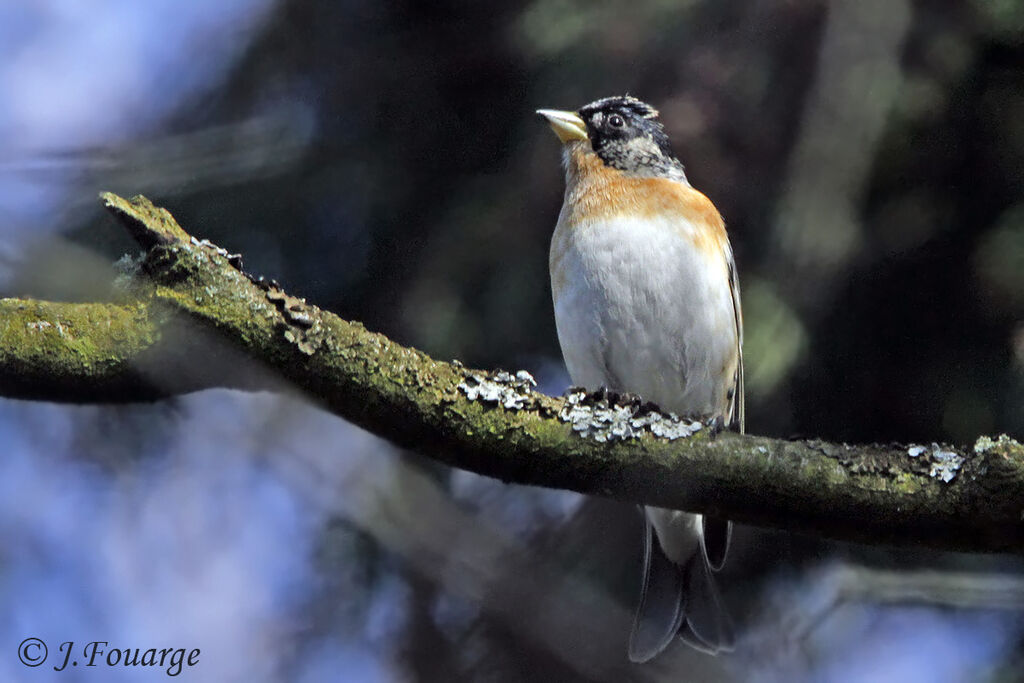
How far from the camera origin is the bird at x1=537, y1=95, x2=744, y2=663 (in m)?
4.39

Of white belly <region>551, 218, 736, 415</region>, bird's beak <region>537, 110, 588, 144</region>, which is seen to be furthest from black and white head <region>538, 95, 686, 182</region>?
white belly <region>551, 218, 736, 415</region>

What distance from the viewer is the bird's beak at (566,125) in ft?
15.0

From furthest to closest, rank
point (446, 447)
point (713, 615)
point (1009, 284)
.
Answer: point (713, 615), point (1009, 284), point (446, 447)

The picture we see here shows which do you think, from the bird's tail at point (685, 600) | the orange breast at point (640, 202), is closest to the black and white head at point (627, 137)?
the orange breast at point (640, 202)

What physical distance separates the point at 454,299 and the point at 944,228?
188 centimetres

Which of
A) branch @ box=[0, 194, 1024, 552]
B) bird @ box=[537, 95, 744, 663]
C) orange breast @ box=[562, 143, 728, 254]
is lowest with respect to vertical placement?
branch @ box=[0, 194, 1024, 552]

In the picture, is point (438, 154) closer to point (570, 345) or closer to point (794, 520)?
point (570, 345)

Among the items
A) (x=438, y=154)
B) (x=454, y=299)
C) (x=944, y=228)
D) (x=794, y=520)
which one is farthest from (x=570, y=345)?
(x=794, y=520)

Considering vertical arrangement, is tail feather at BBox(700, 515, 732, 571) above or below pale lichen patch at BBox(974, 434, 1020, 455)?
above

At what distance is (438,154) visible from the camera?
15.1ft

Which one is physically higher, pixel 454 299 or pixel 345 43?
pixel 345 43

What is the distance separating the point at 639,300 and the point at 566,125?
836 millimetres

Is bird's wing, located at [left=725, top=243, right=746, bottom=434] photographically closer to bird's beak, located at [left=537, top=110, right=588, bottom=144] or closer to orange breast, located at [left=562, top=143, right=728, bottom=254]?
orange breast, located at [left=562, top=143, right=728, bottom=254]

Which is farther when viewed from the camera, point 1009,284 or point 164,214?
point 1009,284
